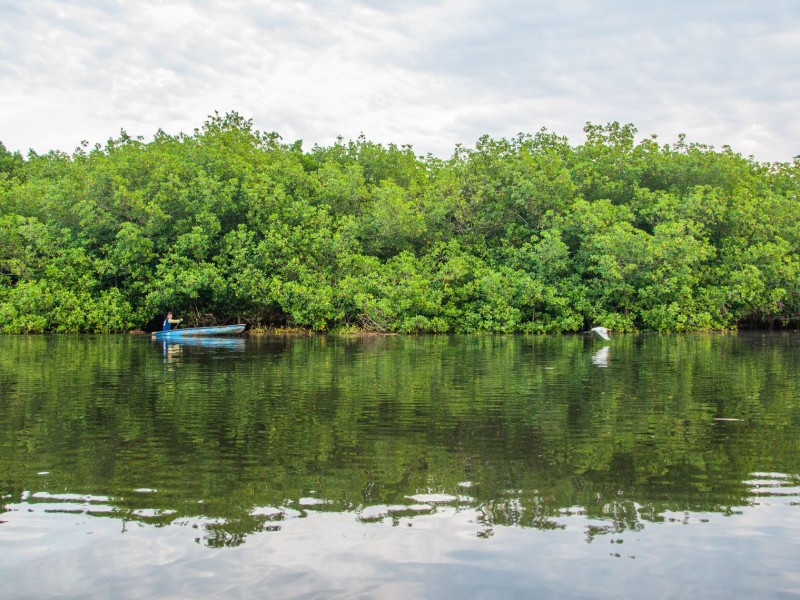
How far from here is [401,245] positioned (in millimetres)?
49219

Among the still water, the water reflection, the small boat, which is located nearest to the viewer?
the still water

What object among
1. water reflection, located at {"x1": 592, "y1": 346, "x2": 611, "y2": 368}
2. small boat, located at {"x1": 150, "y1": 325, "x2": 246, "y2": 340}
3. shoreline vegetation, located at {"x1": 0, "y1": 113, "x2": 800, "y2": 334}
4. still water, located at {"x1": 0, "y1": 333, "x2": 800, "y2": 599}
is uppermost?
shoreline vegetation, located at {"x1": 0, "y1": 113, "x2": 800, "y2": 334}

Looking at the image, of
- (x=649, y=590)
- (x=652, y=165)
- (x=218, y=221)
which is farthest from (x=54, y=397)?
(x=652, y=165)

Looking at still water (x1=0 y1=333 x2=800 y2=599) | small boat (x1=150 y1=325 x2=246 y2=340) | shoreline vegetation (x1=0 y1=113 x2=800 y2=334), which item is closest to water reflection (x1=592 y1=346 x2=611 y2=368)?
still water (x1=0 y1=333 x2=800 y2=599)

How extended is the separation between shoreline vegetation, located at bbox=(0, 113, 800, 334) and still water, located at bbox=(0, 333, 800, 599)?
27478 mm

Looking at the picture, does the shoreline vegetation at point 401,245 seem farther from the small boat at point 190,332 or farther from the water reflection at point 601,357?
the water reflection at point 601,357

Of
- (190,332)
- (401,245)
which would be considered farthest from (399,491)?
→ (401,245)

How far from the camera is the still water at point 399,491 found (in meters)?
5.84

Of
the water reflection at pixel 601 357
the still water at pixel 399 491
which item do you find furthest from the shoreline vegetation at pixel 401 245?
the still water at pixel 399 491

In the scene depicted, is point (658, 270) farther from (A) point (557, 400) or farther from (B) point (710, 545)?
(B) point (710, 545)

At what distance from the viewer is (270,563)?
6.07m

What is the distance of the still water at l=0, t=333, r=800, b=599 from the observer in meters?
5.84

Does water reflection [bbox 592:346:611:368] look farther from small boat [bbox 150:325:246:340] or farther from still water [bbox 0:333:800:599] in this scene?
small boat [bbox 150:325:246:340]

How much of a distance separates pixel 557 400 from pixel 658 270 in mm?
32250
